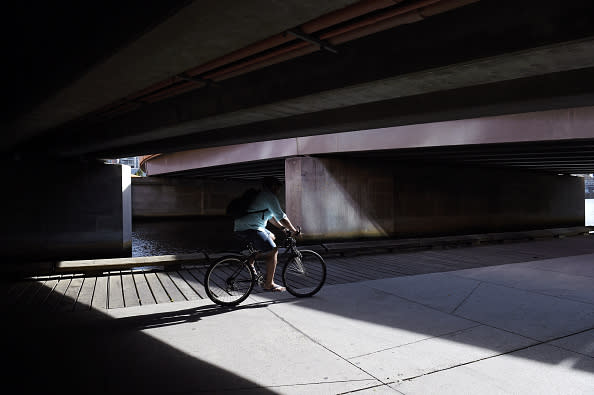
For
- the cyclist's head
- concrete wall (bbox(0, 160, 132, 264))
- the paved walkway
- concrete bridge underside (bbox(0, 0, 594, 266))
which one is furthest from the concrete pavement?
concrete wall (bbox(0, 160, 132, 264))

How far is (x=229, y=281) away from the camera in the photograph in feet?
19.2

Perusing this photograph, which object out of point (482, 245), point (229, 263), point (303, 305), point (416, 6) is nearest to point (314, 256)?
point (303, 305)

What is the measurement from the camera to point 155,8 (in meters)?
3.13

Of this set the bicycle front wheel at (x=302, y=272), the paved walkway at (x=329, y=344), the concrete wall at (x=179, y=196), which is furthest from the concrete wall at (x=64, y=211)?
the concrete wall at (x=179, y=196)

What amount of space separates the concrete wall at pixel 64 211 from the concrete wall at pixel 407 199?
6.68 m

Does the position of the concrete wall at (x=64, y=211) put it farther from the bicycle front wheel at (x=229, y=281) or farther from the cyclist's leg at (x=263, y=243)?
the cyclist's leg at (x=263, y=243)

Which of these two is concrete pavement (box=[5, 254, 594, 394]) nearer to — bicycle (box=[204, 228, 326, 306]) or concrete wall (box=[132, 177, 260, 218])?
bicycle (box=[204, 228, 326, 306])

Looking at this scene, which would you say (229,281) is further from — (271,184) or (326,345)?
(326,345)

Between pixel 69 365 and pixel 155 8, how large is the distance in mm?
3357

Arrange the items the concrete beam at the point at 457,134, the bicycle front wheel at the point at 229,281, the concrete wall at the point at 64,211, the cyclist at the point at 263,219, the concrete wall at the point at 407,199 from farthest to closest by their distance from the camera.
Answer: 1. the concrete wall at the point at 407,199
2. the concrete wall at the point at 64,211
3. the concrete beam at the point at 457,134
4. the cyclist at the point at 263,219
5. the bicycle front wheel at the point at 229,281

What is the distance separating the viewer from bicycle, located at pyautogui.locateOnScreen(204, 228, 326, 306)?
5.67m

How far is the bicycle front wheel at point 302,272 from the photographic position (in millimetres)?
6207

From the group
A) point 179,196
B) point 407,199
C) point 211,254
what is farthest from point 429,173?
point 179,196

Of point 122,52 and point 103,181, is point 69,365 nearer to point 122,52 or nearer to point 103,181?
point 122,52
